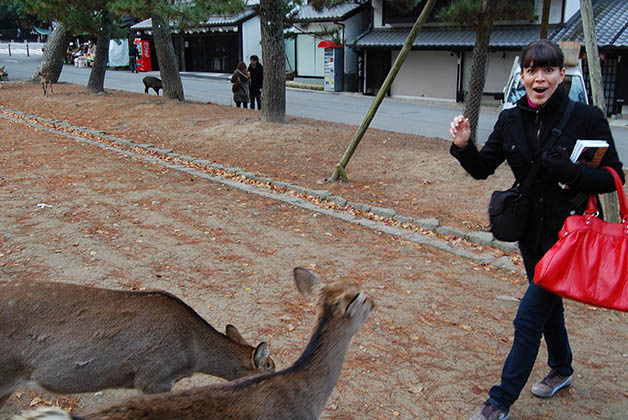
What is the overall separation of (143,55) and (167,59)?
23.0 meters

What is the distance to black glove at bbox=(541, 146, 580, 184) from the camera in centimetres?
277

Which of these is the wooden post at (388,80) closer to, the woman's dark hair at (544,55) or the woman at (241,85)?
the woman's dark hair at (544,55)

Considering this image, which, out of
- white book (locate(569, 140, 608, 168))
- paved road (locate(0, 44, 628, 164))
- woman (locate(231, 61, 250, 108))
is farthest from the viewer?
woman (locate(231, 61, 250, 108))

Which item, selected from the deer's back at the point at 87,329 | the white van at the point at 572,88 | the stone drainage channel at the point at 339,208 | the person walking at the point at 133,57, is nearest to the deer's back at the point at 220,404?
the deer's back at the point at 87,329

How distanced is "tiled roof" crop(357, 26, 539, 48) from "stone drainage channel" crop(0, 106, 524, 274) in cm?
1276

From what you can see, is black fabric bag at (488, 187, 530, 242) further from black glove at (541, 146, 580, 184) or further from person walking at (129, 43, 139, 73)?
person walking at (129, 43, 139, 73)

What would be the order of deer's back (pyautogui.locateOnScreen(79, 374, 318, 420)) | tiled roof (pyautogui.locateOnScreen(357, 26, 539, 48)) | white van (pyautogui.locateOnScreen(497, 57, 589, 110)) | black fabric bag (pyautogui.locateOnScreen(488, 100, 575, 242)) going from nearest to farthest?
1. deer's back (pyautogui.locateOnScreen(79, 374, 318, 420))
2. black fabric bag (pyautogui.locateOnScreen(488, 100, 575, 242))
3. white van (pyautogui.locateOnScreen(497, 57, 589, 110))
4. tiled roof (pyautogui.locateOnScreen(357, 26, 539, 48))

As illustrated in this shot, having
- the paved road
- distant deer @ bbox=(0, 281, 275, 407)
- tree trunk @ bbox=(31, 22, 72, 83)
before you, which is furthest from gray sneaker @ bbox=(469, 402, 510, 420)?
tree trunk @ bbox=(31, 22, 72, 83)

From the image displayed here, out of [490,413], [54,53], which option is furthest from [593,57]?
[54,53]

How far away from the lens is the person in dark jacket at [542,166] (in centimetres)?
286

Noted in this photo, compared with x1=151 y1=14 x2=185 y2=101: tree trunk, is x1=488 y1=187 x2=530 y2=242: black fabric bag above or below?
below

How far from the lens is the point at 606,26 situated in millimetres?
19812

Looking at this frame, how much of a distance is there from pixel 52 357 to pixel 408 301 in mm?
2915

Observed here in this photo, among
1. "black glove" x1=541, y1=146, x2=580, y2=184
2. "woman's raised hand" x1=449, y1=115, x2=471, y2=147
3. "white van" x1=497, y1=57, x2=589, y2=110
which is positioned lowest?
"black glove" x1=541, y1=146, x2=580, y2=184
